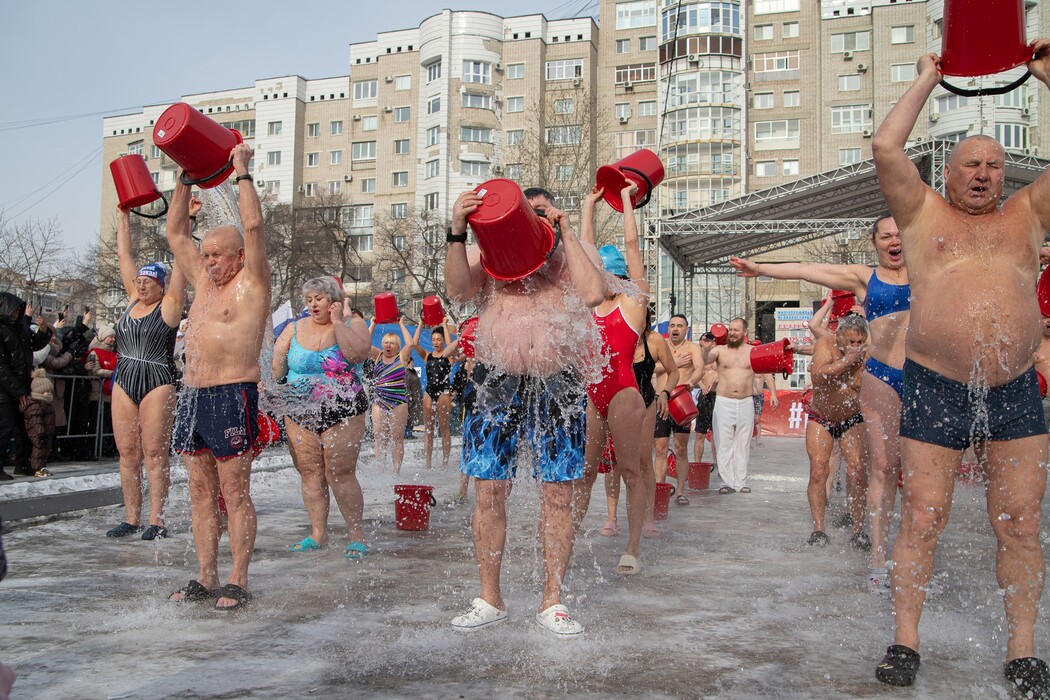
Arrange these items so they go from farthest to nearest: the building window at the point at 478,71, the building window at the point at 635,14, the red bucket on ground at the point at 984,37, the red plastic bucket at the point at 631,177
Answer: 1. the building window at the point at 478,71
2. the building window at the point at 635,14
3. the red plastic bucket at the point at 631,177
4. the red bucket on ground at the point at 984,37

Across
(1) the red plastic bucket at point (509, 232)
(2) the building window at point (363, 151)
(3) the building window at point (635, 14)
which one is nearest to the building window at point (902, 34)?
(3) the building window at point (635, 14)

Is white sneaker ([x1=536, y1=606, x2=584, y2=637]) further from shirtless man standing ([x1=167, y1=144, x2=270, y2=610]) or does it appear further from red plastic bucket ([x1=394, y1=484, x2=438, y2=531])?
red plastic bucket ([x1=394, y1=484, x2=438, y2=531])

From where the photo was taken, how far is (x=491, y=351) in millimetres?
4199

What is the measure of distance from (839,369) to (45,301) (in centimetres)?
4341

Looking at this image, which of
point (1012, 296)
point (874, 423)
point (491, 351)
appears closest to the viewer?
point (1012, 296)

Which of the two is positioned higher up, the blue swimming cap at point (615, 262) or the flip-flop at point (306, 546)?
the blue swimming cap at point (615, 262)

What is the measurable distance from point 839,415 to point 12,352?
8.61 metres

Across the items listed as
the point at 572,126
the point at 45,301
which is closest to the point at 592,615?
the point at 572,126

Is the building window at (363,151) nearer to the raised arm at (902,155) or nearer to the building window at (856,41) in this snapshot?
the building window at (856,41)

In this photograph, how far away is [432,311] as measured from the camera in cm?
1226

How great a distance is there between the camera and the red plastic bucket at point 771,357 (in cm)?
972

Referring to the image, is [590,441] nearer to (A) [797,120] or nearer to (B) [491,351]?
(B) [491,351]

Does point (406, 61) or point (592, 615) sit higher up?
point (406, 61)

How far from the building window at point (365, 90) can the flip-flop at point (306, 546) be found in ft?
193
